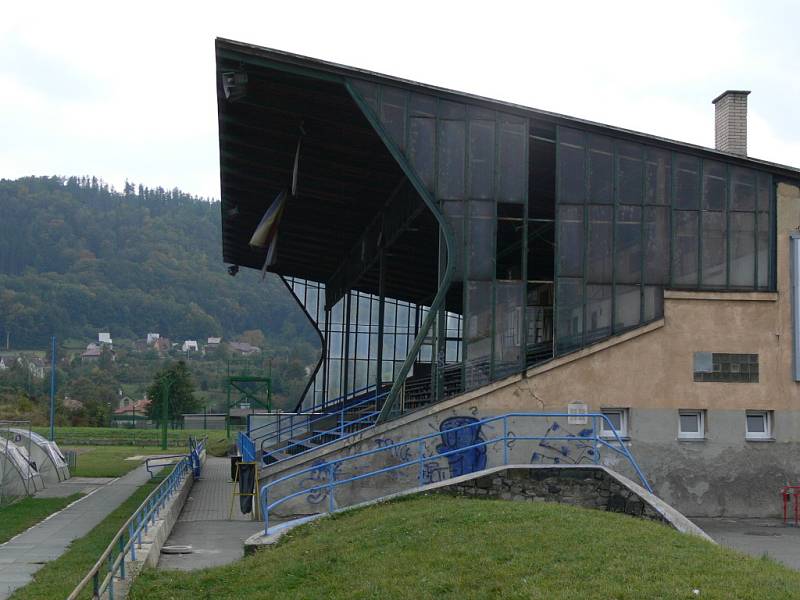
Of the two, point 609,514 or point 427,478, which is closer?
point 609,514

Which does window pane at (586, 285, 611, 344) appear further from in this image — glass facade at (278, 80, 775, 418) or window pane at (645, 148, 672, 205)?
A: window pane at (645, 148, 672, 205)

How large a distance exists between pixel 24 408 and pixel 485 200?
80.9 metres

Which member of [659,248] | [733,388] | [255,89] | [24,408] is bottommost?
[24,408]

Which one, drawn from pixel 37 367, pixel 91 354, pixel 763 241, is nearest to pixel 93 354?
pixel 91 354

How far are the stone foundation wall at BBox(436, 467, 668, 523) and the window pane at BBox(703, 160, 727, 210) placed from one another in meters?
8.09

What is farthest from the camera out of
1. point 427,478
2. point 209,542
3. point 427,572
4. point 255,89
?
point 255,89

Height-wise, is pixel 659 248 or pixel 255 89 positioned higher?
pixel 255 89

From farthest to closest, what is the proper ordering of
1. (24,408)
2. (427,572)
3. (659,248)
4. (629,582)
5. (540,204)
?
(24,408)
(540,204)
(659,248)
(427,572)
(629,582)

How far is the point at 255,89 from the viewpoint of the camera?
23859 mm

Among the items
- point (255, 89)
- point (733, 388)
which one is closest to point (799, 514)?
point (733, 388)

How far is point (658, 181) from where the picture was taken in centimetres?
2230

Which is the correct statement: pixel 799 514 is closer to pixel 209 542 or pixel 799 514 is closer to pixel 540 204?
pixel 540 204

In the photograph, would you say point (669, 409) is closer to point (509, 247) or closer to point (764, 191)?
point (764, 191)

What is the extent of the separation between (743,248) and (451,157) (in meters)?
6.64
